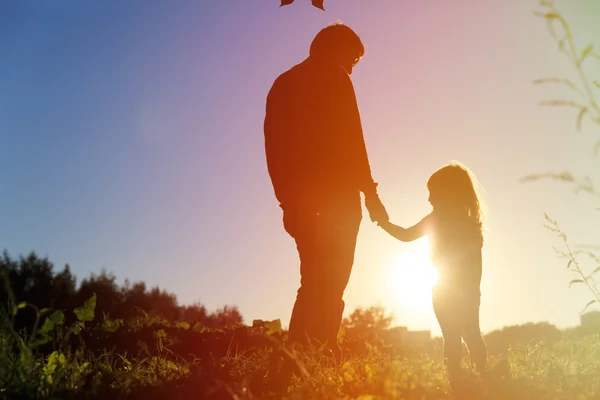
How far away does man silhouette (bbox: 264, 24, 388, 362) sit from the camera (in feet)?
14.0

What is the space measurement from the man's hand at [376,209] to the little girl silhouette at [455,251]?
0.16 metres

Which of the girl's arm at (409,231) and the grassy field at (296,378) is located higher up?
the girl's arm at (409,231)

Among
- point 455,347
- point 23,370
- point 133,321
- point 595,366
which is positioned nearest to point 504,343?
point 455,347

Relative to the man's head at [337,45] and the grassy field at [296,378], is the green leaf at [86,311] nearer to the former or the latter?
the grassy field at [296,378]

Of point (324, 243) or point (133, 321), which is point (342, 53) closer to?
point (324, 243)

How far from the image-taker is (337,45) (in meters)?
4.96

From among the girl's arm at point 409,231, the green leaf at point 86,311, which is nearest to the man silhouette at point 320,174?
the girl's arm at point 409,231

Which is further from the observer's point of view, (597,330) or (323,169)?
(323,169)

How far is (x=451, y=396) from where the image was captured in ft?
9.86

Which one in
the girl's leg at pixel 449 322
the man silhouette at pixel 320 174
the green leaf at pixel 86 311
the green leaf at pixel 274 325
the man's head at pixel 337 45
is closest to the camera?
the green leaf at pixel 86 311

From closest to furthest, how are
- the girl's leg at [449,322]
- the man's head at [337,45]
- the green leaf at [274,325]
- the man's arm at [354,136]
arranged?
the man's arm at [354,136], the girl's leg at [449,322], the man's head at [337,45], the green leaf at [274,325]

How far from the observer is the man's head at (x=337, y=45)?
16.3ft

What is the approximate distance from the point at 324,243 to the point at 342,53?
1.89 m

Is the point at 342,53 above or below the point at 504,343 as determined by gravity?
above
